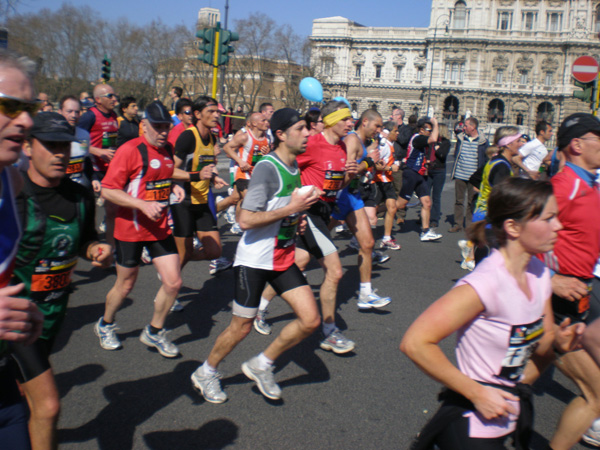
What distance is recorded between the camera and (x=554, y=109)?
8012 centimetres

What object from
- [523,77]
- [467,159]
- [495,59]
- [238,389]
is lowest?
[238,389]

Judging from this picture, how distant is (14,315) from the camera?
1.64 m

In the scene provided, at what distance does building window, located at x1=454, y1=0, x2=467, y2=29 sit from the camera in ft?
275

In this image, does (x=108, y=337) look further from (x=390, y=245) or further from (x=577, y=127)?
(x=390, y=245)

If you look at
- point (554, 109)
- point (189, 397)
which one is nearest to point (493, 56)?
point (554, 109)

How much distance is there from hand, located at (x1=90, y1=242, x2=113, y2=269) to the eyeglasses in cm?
129

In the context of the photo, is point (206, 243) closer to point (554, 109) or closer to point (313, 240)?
Result: point (313, 240)

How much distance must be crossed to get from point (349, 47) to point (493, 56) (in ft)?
75.7

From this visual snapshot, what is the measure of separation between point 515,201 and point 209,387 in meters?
2.58

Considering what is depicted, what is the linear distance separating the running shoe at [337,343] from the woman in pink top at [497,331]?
257 centimetres

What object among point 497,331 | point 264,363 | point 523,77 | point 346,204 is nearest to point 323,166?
point 346,204

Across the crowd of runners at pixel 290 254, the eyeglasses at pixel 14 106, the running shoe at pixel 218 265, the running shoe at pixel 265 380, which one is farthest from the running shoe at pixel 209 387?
the running shoe at pixel 218 265

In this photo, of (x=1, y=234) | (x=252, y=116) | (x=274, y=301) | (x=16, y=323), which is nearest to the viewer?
(x=16, y=323)

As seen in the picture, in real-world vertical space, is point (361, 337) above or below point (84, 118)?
below
